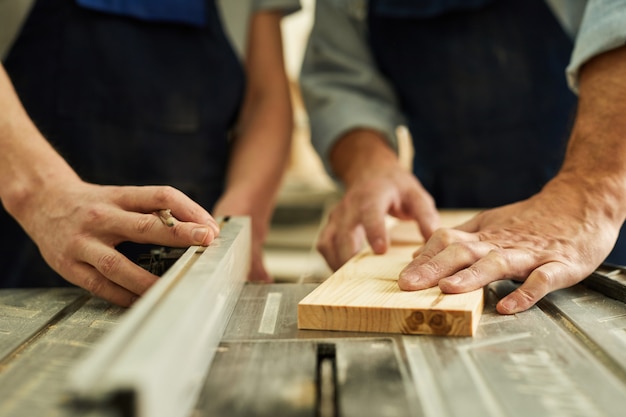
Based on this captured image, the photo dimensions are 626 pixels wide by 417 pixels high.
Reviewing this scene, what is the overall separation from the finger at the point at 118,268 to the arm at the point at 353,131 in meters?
0.45

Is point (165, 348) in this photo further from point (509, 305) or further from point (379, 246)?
point (379, 246)

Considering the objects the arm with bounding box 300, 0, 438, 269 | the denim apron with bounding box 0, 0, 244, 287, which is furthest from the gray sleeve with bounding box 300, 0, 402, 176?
the denim apron with bounding box 0, 0, 244, 287

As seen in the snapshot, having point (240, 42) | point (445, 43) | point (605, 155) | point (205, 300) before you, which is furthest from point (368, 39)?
point (205, 300)

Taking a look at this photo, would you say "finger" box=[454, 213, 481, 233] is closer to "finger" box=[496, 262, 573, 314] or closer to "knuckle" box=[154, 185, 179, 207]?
"finger" box=[496, 262, 573, 314]

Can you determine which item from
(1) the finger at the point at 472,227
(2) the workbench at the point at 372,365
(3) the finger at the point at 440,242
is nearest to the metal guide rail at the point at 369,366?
(2) the workbench at the point at 372,365

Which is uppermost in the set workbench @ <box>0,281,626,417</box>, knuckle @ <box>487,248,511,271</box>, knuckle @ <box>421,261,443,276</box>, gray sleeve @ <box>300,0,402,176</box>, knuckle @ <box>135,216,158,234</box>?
gray sleeve @ <box>300,0,402,176</box>

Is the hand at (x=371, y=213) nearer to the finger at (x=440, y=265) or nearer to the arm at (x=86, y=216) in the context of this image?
the finger at (x=440, y=265)

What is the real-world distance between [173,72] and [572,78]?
2.86 feet

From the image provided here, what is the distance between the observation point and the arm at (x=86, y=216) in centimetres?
84

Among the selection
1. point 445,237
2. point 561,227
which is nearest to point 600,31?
point 561,227

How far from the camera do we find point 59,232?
0.87 m

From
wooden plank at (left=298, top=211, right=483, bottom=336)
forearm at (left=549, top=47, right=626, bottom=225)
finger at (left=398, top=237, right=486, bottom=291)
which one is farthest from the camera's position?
forearm at (left=549, top=47, right=626, bottom=225)

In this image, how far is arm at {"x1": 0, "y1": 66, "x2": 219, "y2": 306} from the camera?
0.84 metres

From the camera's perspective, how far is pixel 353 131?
1590 millimetres
